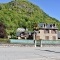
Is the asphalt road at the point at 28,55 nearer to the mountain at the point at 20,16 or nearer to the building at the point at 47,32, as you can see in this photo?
the building at the point at 47,32

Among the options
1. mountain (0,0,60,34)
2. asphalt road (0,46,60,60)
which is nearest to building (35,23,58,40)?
mountain (0,0,60,34)

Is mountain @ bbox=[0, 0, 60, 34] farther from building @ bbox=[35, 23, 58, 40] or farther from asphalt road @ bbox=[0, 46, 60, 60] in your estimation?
asphalt road @ bbox=[0, 46, 60, 60]

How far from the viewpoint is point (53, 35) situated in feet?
295

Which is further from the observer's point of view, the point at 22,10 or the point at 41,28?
the point at 22,10

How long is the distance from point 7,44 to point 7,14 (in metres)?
102

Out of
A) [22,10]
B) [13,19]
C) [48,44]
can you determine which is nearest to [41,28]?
[48,44]

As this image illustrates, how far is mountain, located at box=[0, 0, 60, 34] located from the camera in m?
143

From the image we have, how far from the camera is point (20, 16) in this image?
164 meters

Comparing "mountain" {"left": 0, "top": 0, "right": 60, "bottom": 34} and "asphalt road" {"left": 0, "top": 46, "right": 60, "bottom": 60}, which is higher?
"mountain" {"left": 0, "top": 0, "right": 60, "bottom": 34}

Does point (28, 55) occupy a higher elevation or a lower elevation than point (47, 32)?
lower

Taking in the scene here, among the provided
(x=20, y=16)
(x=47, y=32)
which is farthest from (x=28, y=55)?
(x=20, y=16)

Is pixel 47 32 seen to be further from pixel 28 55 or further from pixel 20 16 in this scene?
pixel 20 16

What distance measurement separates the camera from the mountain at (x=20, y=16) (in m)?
143

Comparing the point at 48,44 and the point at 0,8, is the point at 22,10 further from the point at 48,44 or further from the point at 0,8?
the point at 48,44
